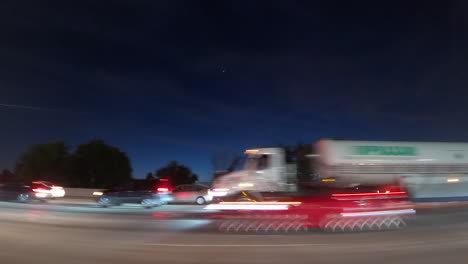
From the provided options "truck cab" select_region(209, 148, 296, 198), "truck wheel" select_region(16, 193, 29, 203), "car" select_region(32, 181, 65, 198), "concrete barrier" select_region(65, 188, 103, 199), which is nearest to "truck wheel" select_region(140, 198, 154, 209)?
"car" select_region(32, 181, 65, 198)

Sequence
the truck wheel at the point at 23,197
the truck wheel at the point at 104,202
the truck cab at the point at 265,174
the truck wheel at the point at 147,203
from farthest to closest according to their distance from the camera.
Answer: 1. the truck wheel at the point at 23,197
2. the truck wheel at the point at 104,202
3. the truck wheel at the point at 147,203
4. the truck cab at the point at 265,174

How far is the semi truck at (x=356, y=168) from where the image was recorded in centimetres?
1425

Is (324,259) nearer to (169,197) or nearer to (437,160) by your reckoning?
(437,160)

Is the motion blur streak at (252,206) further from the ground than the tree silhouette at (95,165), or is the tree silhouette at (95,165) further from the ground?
the tree silhouette at (95,165)

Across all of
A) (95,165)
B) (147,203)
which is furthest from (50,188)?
(95,165)

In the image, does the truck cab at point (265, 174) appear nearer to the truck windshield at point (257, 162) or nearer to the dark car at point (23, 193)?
the truck windshield at point (257, 162)

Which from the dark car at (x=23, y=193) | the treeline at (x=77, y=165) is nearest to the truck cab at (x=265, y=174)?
the dark car at (x=23, y=193)

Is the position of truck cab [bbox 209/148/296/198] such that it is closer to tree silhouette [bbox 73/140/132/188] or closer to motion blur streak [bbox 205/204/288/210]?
motion blur streak [bbox 205/204/288/210]

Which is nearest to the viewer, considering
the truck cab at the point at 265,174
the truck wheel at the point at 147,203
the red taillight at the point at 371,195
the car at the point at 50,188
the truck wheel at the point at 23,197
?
the red taillight at the point at 371,195

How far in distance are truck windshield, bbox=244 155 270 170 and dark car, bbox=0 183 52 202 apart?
54.3ft

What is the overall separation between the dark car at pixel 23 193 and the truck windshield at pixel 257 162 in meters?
16.6

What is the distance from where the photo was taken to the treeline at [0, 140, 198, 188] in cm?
4112

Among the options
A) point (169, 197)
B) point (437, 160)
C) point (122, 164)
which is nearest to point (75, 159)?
point (122, 164)

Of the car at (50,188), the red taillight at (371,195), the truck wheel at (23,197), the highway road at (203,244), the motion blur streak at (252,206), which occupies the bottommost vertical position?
the highway road at (203,244)
